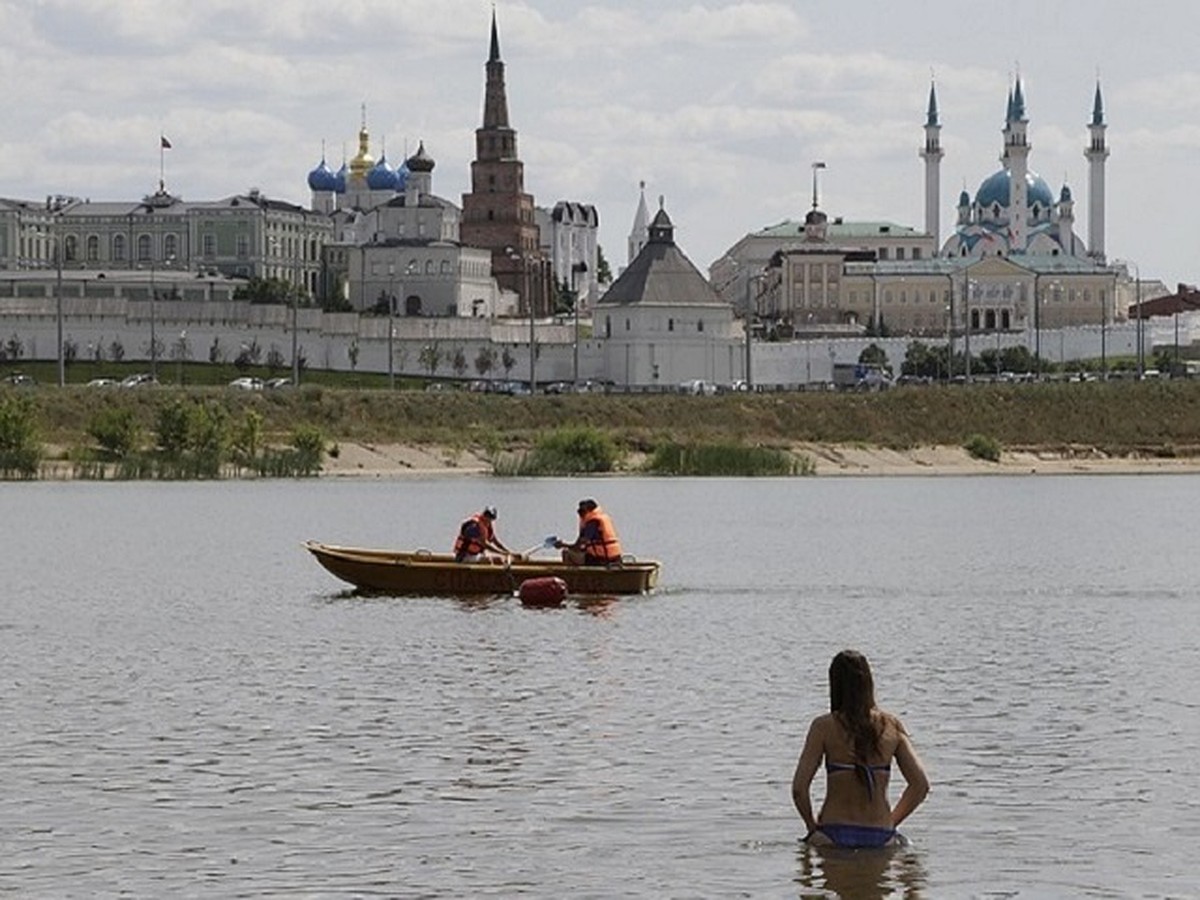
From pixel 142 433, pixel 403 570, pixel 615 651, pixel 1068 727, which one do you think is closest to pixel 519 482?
pixel 142 433

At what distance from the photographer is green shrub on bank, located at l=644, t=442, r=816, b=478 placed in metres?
113

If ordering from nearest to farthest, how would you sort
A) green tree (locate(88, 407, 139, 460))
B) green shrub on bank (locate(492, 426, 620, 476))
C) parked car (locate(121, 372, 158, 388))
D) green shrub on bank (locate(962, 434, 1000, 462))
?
green tree (locate(88, 407, 139, 460))
green shrub on bank (locate(492, 426, 620, 476))
green shrub on bank (locate(962, 434, 1000, 462))
parked car (locate(121, 372, 158, 388))

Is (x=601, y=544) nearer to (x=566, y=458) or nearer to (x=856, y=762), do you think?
(x=856, y=762)

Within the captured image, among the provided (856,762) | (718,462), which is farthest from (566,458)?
(856,762)

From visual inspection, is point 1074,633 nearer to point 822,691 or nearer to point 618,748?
point 822,691

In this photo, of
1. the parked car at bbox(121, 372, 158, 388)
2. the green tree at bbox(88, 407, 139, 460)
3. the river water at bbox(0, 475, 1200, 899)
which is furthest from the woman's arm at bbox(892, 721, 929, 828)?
the parked car at bbox(121, 372, 158, 388)

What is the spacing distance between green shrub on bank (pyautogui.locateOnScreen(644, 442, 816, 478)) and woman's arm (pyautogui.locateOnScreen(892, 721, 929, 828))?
295 ft

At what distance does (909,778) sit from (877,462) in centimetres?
10258

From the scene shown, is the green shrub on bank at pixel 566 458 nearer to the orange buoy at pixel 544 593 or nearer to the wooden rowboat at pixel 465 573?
the wooden rowboat at pixel 465 573

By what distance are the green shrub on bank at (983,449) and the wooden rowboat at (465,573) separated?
7880cm

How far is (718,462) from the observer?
113375 millimetres

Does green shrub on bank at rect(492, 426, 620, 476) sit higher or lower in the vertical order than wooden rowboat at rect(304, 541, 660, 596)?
higher

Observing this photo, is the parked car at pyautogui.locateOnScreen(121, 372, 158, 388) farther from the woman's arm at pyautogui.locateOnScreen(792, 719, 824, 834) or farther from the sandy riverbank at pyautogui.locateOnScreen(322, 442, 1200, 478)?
the woman's arm at pyautogui.locateOnScreen(792, 719, 824, 834)

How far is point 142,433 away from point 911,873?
8776cm
